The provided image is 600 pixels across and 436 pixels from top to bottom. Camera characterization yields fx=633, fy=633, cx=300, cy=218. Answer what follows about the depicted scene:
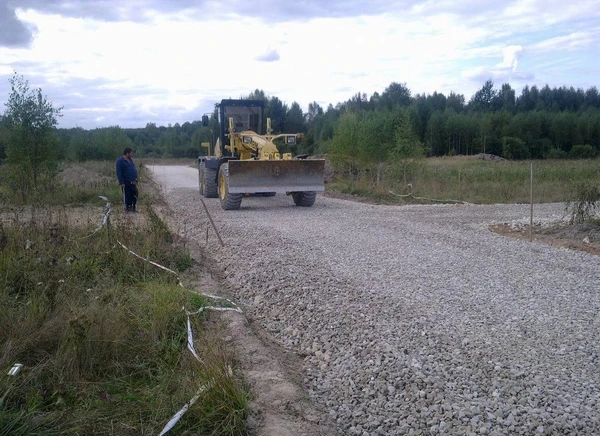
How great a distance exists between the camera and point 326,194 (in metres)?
25.3

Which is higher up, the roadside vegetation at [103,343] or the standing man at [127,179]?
the standing man at [127,179]

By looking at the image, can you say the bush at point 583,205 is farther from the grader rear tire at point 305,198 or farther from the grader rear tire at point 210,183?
the grader rear tire at point 210,183

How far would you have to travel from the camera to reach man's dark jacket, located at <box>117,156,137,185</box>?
1622 cm

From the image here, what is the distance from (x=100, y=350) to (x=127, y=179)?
11208 mm

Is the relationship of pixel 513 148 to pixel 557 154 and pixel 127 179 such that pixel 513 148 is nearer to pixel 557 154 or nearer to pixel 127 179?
pixel 557 154

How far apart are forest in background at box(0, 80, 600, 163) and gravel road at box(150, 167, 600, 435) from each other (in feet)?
38.1

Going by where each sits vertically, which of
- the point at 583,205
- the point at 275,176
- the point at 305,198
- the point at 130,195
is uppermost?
the point at 275,176

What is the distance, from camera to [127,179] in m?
16.4

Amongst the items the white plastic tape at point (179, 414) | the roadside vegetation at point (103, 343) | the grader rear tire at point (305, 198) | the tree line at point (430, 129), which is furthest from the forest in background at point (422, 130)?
the white plastic tape at point (179, 414)

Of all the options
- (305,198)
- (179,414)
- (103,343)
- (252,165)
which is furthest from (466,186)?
(179,414)

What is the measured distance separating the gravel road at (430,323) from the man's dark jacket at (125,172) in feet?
13.6

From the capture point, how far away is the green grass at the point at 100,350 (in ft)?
14.8

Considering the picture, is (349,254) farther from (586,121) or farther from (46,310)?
(586,121)

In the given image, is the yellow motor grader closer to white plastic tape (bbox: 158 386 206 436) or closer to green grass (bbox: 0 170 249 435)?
green grass (bbox: 0 170 249 435)
